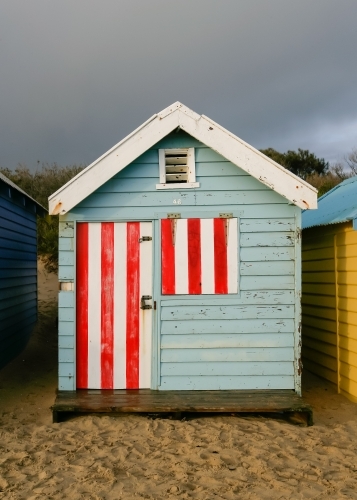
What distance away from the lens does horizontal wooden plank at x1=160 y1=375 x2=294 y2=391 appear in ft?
23.0

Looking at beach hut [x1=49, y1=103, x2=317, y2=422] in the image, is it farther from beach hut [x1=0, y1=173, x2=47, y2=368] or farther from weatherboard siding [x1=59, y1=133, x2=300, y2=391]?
beach hut [x1=0, y1=173, x2=47, y2=368]

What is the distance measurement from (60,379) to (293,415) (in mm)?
3228

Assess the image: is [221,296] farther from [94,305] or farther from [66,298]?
[66,298]

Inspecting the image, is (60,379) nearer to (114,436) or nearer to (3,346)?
(114,436)

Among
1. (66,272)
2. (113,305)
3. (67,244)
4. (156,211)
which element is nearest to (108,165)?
(156,211)

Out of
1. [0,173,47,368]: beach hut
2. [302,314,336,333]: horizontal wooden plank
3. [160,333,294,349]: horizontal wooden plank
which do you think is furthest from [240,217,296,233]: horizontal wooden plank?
[0,173,47,368]: beach hut

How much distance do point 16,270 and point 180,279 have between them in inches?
181

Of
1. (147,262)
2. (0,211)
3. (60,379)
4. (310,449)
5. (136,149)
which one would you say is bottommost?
(310,449)

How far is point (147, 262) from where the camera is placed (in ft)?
23.5

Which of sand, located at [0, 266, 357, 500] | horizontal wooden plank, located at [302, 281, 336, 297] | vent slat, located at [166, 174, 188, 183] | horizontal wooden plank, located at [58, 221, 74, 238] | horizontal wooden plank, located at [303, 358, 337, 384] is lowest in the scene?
sand, located at [0, 266, 357, 500]

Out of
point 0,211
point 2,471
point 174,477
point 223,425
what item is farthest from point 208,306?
point 0,211

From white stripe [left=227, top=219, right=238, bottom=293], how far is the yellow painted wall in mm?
1831

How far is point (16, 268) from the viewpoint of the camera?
10.3 meters

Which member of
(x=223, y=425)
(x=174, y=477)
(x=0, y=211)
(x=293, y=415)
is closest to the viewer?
(x=174, y=477)
